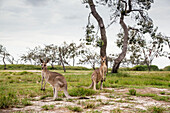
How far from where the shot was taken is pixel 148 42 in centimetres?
4006

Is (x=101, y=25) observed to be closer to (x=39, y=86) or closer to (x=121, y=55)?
(x=121, y=55)

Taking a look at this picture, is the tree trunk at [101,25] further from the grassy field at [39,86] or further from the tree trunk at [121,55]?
the grassy field at [39,86]

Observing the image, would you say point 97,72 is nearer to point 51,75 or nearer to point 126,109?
point 51,75

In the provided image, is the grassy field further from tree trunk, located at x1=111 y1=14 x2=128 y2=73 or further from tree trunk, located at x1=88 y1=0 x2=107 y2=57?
tree trunk, located at x1=88 y1=0 x2=107 y2=57

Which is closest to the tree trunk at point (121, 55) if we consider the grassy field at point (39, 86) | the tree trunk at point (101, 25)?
the tree trunk at point (101, 25)

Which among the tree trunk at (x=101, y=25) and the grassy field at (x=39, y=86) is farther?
the tree trunk at (x=101, y=25)

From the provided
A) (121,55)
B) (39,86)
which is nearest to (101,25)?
(121,55)

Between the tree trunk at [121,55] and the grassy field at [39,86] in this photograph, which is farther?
the tree trunk at [121,55]

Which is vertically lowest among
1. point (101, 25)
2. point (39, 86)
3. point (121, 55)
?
point (39, 86)

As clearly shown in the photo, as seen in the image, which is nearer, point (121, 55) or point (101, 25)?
point (121, 55)

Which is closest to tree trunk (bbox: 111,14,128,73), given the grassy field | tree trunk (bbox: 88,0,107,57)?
tree trunk (bbox: 88,0,107,57)

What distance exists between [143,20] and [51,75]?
2143 cm

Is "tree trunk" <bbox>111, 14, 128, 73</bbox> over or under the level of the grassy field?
over

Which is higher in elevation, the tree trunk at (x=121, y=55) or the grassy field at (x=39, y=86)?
the tree trunk at (x=121, y=55)
